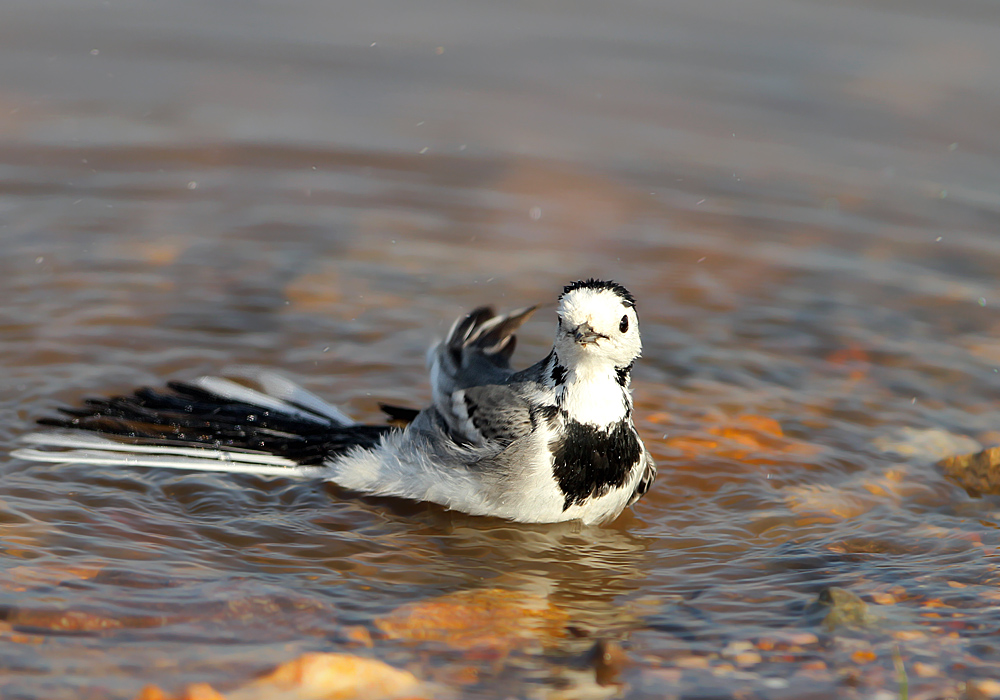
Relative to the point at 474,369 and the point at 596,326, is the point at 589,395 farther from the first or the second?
the point at 474,369

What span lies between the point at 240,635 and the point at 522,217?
19.8ft

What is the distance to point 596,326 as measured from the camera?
535 cm

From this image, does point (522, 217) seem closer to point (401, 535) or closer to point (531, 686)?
point (401, 535)

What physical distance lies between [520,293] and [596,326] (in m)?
3.43

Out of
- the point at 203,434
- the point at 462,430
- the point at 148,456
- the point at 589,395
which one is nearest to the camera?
the point at 589,395

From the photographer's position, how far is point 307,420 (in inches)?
259

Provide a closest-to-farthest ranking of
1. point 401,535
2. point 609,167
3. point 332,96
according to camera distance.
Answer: point 401,535 → point 609,167 → point 332,96

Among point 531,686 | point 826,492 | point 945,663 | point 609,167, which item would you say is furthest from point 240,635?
point 609,167

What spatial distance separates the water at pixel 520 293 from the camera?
4.84 m

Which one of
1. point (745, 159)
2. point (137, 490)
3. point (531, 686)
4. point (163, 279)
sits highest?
point (745, 159)

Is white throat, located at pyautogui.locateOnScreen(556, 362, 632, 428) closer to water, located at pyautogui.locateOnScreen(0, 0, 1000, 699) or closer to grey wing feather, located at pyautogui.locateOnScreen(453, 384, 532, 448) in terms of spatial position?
grey wing feather, located at pyautogui.locateOnScreen(453, 384, 532, 448)

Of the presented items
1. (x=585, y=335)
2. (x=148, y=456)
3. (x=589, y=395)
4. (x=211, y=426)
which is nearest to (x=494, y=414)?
(x=589, y=395)

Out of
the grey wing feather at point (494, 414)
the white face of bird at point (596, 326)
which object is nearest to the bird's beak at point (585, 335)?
the white face of bird at point (596, 326)

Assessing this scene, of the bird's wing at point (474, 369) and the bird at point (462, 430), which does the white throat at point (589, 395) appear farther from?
the bird's wing at point (474, 369)
